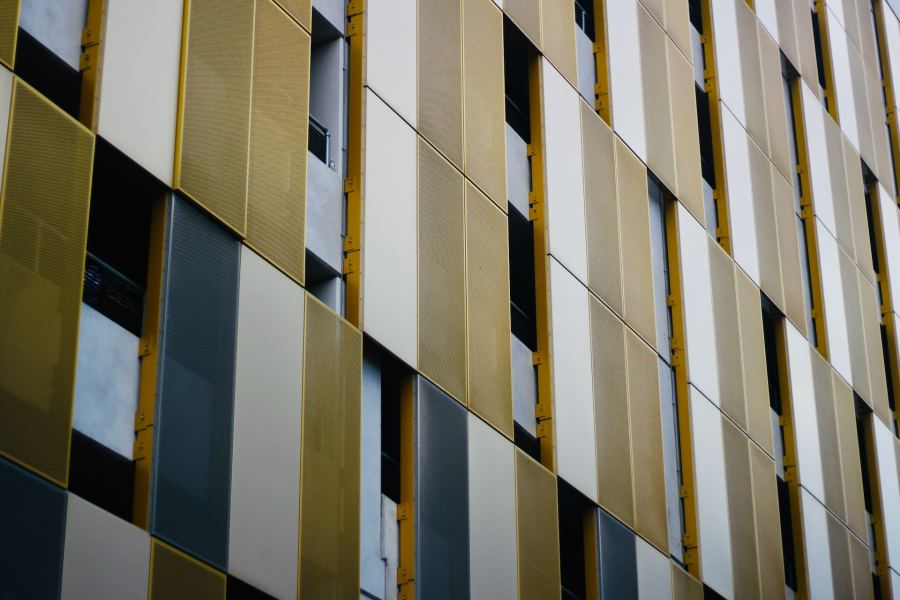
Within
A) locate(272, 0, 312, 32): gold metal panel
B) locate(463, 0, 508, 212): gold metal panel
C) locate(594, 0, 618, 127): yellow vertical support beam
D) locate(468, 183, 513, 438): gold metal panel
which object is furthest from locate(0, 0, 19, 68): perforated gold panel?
locate(594, 0, 618, 127): yellow vertical support beam

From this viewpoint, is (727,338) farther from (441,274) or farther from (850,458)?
(441,274)

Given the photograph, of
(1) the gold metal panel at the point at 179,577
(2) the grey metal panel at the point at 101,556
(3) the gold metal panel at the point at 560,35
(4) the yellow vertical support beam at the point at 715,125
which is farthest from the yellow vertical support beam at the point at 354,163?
(4) the yellow vertical support beam at the point at 715,125

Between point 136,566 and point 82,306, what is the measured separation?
2741 mm

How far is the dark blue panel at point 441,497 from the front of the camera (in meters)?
21.0

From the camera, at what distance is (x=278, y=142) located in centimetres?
1983

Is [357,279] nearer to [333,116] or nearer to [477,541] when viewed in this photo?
[333,116]

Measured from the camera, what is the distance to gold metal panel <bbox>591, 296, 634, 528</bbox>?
26.4 m

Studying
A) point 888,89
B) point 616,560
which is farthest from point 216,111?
point 888,89

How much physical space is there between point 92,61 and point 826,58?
31.9 metres

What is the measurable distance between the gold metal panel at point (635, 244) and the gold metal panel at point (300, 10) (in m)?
9.65

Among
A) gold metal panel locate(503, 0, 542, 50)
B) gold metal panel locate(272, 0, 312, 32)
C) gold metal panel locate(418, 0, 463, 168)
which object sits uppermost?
gold metal panel locate(503, 0, 542, 50)

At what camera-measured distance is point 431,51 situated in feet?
79.4

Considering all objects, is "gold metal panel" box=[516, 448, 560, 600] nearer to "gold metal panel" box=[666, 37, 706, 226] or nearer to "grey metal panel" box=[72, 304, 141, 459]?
"grey metal panel" box=[72, 304, 141, 459]

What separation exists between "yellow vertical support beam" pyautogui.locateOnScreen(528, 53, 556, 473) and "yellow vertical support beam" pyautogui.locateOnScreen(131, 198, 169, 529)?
937cm
